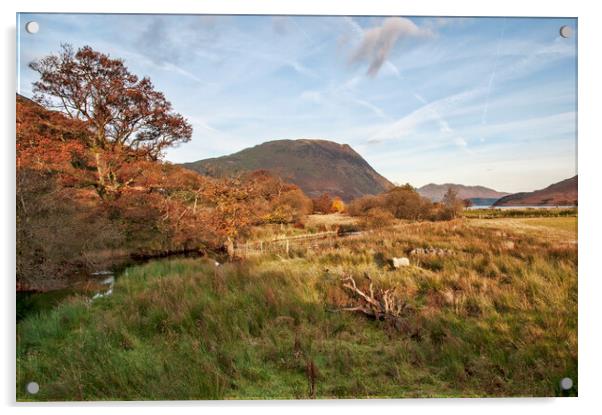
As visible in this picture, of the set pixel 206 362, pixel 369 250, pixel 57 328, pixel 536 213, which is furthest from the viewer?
pixel 369 250

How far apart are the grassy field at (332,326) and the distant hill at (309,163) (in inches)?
21.1

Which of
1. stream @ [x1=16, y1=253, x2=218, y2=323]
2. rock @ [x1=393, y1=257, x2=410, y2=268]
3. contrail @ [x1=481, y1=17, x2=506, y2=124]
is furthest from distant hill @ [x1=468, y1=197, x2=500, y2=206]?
stream @ [x1=16, y1=253, x2=218, y2=323]

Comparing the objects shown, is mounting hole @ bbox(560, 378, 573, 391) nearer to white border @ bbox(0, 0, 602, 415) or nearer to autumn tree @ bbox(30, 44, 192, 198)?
white border @ bbox(0, 0, 602, 415)

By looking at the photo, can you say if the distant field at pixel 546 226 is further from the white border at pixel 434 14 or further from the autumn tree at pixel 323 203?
the autumn tree at pixel 323 203

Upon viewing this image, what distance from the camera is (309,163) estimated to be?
3.14 m

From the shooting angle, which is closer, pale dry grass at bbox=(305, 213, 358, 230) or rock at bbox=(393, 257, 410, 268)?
rock at bbox=(393, 257, 410, 268)

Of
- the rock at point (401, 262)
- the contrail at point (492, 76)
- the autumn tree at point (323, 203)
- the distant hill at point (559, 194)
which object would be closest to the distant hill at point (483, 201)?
the distant hill at point (559, 194)

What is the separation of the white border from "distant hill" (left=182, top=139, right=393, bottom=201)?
124cm

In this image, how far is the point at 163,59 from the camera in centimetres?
311

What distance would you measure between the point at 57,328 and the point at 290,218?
2.30 meters

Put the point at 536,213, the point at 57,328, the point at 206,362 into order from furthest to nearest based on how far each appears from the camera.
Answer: the point at 536,213, the point at 57,328, the point at 206,362

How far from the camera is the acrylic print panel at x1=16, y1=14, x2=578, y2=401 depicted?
9.23 ft

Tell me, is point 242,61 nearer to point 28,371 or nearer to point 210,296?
point 210,296
